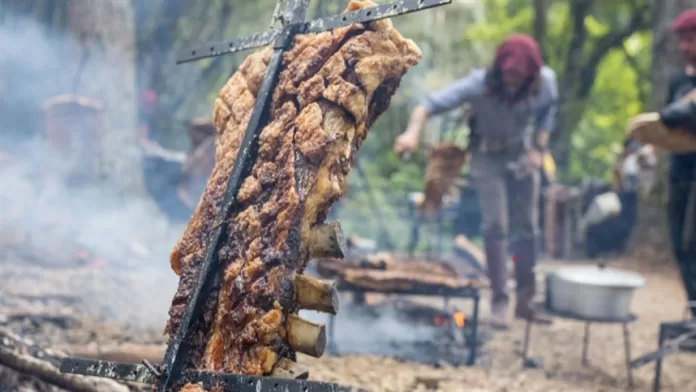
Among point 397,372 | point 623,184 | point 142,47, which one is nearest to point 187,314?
point 397,372

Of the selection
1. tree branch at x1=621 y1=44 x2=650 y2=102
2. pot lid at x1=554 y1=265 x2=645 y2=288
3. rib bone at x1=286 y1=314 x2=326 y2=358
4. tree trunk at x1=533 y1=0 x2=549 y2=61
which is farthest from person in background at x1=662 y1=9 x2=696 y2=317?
tree branch at x1=621 y1=44 x2=650 y2=102

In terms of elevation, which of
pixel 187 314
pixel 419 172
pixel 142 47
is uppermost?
pixel 142 47

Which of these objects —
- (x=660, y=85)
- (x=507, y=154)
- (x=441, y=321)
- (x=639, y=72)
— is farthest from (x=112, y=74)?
(x=639, y=72)

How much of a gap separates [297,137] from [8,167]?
884cm

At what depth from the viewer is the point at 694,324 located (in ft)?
13.8

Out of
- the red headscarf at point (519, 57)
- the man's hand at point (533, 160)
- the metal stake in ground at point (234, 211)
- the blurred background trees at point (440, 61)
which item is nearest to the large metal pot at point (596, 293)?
the man's hand at point (533, 160)

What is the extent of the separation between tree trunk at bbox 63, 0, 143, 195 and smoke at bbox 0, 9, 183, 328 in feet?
0.47

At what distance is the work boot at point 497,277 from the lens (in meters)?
6.34

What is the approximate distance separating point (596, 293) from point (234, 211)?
3.55 metres

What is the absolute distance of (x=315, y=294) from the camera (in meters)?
2.07

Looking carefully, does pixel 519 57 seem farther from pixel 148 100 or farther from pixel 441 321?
pixel 148 100

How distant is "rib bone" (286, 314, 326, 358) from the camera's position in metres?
2.00

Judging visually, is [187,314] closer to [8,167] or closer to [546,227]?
[8,167]

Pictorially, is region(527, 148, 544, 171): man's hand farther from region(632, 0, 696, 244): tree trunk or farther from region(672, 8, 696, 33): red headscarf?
region(632, 0, 696, 244): tree trunk
